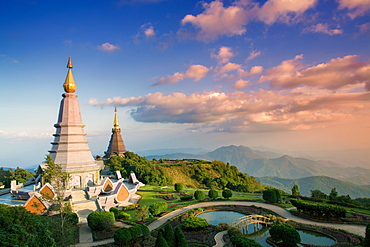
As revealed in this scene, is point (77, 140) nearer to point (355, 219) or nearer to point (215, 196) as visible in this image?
point (215, 196)

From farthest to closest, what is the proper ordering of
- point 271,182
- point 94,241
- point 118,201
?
point 271,182
point 118,201
point 94,241

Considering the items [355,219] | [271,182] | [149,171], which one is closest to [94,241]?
[355,219]

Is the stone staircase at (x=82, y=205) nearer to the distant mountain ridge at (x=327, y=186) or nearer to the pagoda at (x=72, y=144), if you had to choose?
the pagoda at (x=72, y=144)

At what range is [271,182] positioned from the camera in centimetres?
19262

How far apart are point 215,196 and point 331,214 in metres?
14.2

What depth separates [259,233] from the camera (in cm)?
2186

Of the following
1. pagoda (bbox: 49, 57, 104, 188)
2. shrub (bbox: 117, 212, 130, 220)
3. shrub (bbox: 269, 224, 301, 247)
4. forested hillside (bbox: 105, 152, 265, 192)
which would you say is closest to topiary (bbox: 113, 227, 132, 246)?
shrub (bbox: 117, 212, 130, 220)

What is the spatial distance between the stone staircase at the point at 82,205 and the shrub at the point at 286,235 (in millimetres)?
18815

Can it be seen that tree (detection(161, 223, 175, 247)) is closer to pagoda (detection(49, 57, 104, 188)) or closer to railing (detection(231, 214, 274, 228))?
railing (detection(231, 214, 274, 228))

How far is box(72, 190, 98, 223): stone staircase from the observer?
26.4m

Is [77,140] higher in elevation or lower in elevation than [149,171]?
higher

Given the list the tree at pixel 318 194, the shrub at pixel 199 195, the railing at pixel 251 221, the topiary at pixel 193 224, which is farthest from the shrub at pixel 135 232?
the tree at pixel 318 194

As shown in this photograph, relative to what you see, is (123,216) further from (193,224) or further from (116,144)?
(116,144)

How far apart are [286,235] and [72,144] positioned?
92.6 feet
